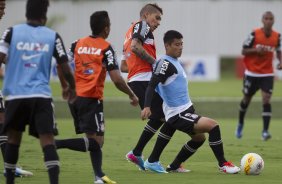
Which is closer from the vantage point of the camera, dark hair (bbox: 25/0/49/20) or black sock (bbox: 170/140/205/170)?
dark hair (bbox: 25/0/49/20)

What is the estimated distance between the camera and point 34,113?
9586 millimetres

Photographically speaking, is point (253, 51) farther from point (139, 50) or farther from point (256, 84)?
point (139, 50)

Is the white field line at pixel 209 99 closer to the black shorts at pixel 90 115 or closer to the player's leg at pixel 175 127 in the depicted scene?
the player's leg at pixel 175 127

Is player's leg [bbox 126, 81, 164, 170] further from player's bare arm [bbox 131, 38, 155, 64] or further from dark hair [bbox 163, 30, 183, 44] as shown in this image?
dark hair [bbox 163, 30, 183, 44]

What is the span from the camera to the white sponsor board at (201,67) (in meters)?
43.0

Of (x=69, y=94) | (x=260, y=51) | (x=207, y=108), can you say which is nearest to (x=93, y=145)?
(x=69, y=94)

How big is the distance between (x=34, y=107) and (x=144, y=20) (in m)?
Result: 4.22

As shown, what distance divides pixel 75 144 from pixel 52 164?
5.01 feet

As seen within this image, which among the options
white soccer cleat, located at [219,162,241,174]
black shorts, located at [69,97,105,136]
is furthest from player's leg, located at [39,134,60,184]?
white soccer cleat, located at [219,162,241,174]

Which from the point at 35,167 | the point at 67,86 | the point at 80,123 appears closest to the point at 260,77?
the point at 35,167

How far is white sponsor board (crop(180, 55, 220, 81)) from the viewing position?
43.0 meters

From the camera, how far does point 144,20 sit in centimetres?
1338

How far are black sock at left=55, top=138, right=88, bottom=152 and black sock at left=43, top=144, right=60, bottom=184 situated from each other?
138cm

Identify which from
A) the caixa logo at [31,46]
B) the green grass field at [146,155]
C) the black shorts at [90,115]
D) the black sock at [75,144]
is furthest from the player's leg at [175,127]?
the caixa logo at [31,46]
